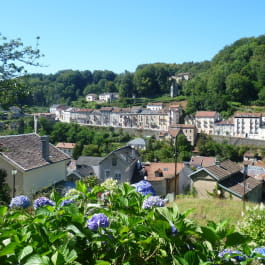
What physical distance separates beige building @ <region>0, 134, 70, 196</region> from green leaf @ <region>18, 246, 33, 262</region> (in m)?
8.14

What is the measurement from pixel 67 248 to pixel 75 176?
16.5 m

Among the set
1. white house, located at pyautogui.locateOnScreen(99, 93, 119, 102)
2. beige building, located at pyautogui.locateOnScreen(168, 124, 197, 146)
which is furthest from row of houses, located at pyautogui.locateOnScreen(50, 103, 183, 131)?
white house, located at pyautogui.locateOnScreen(99, 93, 119, 102)

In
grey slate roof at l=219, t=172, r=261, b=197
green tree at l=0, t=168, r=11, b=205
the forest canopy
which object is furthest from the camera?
the forest canopy

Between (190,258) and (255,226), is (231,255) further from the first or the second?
(255,226)

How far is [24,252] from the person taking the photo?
117 cm

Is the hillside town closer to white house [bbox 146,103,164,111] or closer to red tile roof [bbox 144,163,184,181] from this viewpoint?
white house [bbox 146,103,164,111]

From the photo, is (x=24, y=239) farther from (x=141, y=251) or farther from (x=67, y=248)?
(x=141, y=251)

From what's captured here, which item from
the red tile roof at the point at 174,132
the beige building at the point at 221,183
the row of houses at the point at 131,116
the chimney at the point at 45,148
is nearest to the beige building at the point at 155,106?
the row of houses at the point at 131,116

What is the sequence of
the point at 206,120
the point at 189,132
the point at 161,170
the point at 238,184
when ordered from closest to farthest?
the point at 238,184, the point at 161,170, the point at 189,132, the point at 206,120

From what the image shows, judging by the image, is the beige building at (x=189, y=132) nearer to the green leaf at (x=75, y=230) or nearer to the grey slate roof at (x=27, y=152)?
the grey slate roof at (x=27, y=152)

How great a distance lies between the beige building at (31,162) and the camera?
30.7 feet

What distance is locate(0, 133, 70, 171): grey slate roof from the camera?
9633mm

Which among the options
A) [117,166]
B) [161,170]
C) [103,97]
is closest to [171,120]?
[103,97]

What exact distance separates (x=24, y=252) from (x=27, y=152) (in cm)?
977
